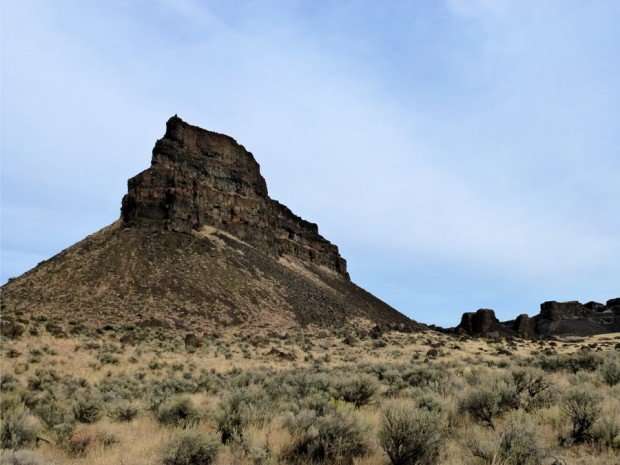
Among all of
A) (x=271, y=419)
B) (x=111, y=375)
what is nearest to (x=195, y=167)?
(x=111, y=375)

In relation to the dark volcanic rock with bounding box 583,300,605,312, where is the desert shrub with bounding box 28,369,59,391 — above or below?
below

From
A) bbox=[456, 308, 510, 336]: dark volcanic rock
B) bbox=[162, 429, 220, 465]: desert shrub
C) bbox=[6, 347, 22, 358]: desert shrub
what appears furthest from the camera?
bbox=[456, 308, 510, 336]: dark volcanic rock

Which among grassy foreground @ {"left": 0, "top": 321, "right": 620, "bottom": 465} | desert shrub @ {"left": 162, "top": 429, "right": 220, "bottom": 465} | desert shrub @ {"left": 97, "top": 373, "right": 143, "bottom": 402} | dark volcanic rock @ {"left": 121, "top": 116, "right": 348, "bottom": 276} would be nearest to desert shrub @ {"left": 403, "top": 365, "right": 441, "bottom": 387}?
grassy foreground @ {"left": 0, "top": 321, "right": 620, "bottom": 465}

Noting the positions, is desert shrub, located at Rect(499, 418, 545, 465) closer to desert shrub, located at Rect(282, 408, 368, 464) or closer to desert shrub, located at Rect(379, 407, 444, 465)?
desert shrub, located at Rect(379, 407, 444, 465)

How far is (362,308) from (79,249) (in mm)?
43412

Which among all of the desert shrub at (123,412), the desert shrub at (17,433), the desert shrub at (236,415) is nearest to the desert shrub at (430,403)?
the desert shrub at (236,415)

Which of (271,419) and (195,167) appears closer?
(271,419)

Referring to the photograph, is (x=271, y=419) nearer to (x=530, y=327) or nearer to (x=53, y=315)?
(x=53, y=315)

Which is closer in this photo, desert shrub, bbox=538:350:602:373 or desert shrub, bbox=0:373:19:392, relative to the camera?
desert shrub, bbox=0:373:19:392

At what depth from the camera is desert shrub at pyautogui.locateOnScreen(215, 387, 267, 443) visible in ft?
21.9

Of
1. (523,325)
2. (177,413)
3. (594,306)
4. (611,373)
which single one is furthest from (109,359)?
(594,306)

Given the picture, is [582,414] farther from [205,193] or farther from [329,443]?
[205,193]

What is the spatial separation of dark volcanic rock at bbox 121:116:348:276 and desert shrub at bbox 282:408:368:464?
55.7 meters

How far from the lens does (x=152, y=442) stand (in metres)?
6.79
